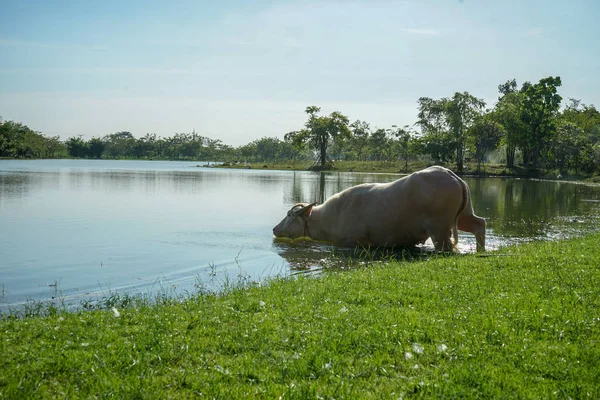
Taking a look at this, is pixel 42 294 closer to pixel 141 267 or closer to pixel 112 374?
pixel 141 267

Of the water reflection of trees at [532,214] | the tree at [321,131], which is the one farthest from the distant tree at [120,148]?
the water reflection of trees at [532,214]

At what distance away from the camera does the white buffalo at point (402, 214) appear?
46.1ft

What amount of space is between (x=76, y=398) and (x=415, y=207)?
11180 millimetres

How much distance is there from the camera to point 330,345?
596 cm

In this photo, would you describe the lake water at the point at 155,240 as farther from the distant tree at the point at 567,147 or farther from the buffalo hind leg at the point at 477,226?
the distant tree at the point at 567,147

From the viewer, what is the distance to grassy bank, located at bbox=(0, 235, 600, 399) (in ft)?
16.3

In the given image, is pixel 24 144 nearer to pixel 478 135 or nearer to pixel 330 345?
pixel 478 135

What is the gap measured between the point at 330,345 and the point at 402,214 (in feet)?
30.4

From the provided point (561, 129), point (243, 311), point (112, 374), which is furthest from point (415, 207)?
point (561, 129)

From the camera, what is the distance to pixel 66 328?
657cm

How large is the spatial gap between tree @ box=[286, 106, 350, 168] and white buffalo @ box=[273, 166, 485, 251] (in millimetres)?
89554

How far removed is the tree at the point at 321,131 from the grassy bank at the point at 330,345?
323 feet

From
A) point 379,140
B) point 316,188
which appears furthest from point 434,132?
point 316,188

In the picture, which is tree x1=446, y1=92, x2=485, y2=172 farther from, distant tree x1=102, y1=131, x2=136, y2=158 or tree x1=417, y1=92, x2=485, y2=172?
distant tree x1=102, y1=131, x2=136, y2=158
